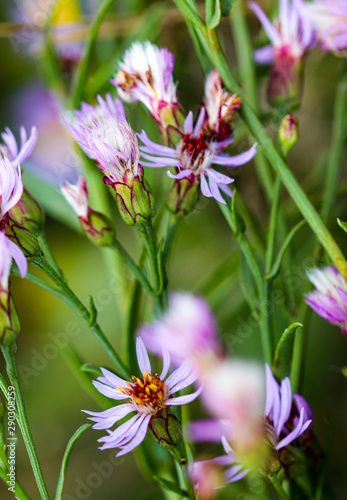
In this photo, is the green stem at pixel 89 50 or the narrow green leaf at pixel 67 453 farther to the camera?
the green stem at pixel 89 50

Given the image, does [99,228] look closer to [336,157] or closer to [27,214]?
[27,214]

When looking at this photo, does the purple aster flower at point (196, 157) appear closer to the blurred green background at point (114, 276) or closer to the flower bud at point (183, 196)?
the flower bud at point (183, 196)

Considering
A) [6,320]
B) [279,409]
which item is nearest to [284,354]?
[279,409]

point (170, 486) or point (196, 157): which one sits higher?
point (196, 157)

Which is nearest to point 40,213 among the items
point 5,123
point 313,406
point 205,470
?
point 205,470

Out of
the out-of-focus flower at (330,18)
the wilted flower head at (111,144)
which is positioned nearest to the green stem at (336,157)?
the out-of-focus flower at (330,18)

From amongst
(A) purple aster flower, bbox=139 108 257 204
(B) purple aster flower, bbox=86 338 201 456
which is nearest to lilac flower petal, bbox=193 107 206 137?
(A) purple aster flower, bbox=139 108 257 204
